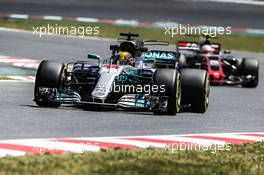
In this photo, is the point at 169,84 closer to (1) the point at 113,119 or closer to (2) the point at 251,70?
(1) the point at 113,119

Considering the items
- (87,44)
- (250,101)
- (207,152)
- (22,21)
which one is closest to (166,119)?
(207,152)

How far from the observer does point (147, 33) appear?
31.1 meters

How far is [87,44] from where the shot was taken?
30219 mm

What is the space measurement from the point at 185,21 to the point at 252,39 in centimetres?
275

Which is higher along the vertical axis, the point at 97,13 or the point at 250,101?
the point at 97,13

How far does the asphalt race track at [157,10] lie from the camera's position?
31.6 metres

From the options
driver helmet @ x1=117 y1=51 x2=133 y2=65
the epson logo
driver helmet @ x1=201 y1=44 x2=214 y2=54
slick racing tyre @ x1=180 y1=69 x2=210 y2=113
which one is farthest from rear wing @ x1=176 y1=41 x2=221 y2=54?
slick racing tyre @ x1=180 y1=69 x2=210 y2=113

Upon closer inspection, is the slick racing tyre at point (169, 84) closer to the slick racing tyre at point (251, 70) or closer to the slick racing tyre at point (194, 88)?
the slick racing tyre at point (194, 88)

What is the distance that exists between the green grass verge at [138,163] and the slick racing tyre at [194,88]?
182 inches

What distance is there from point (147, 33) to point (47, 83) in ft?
55.6

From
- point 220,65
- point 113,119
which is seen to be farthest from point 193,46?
point 113,119

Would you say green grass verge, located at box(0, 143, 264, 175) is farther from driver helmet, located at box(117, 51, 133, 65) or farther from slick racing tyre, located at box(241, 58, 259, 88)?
slick racing tyre, located at box(241, 58, 259, 88)

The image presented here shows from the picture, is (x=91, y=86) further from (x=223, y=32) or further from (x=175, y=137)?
(x=223, y=32)

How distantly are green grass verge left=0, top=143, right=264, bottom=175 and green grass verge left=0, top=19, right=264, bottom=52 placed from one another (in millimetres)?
21186
